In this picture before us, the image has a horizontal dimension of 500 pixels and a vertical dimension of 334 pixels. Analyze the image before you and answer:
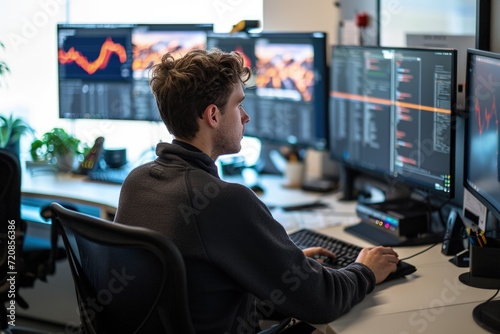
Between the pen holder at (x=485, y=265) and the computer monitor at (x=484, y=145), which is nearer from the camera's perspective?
the computer monitor at (x=484, y=145)

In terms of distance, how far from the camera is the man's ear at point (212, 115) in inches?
74.2

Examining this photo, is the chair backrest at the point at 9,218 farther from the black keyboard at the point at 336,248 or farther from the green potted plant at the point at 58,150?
the black keyboard at the point at 336,248

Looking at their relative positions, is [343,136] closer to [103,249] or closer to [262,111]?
[262,111]

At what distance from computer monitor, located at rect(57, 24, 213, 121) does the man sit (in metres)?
1.37

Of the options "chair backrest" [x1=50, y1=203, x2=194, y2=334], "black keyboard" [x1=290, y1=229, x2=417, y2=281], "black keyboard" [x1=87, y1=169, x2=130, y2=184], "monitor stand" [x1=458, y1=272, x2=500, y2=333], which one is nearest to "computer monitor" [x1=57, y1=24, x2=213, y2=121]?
"black keyboard" [x1=87, y1=169, x2=130, y2=184]

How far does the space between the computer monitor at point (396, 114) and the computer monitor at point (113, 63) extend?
28.6 inches

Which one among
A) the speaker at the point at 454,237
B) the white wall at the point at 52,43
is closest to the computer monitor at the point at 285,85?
the white wall at the point at 52,43

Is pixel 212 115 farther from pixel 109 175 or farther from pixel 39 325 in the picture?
pixel 39 325

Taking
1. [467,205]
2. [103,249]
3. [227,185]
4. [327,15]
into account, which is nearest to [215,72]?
[227,185]

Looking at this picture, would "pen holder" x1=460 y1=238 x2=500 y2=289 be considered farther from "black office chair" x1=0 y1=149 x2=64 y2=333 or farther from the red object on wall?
"black office chair" x1=0 y1=149 x2=64 y2=333

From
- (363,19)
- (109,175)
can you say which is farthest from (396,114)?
(109,175)

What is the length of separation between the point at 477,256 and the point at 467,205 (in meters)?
0.33

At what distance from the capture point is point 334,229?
2645mm

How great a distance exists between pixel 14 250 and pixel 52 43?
4.25 feet
